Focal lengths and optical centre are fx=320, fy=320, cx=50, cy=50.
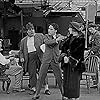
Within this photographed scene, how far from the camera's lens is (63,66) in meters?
7.50

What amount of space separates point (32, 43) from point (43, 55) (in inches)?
30.1

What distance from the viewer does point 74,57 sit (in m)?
7.29

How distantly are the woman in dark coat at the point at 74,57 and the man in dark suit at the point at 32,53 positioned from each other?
1572mm

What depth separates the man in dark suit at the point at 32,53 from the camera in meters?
8.86

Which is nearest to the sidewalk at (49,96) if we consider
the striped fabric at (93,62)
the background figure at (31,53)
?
the background figure at (31,53)

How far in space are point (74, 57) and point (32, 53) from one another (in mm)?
1906

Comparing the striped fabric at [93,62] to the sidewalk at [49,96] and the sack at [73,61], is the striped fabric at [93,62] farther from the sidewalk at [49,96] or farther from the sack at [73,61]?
the sack at [73,61]

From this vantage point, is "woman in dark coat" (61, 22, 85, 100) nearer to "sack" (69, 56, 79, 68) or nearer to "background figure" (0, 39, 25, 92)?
"sack" (69, 56, 79, 68)

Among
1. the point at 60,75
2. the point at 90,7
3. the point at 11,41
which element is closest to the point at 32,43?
the point at 60,75

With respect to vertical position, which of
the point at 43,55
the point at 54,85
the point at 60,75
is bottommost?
the point at 54,85

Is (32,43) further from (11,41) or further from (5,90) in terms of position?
(11,41)

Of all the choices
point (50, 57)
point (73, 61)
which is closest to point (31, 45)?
point (50, 57)

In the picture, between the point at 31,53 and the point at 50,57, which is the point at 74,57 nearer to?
the point at 50,57

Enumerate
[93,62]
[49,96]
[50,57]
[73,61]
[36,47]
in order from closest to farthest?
[73,61] < [50,57] < [49,96] < [36,47] < [93,62]
